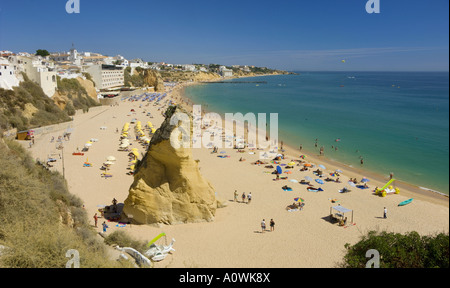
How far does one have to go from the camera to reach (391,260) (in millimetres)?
6133

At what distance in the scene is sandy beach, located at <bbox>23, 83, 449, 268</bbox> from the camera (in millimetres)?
9992

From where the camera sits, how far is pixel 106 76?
63.2 meters

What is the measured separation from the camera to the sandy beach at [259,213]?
9992mm

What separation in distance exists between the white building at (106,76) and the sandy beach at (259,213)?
128ft

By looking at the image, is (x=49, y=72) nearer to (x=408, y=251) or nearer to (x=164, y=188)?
(x=164, y=188)

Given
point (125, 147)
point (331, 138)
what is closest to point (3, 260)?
point (125, 147)

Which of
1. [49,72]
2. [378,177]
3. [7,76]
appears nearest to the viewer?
[378,177]

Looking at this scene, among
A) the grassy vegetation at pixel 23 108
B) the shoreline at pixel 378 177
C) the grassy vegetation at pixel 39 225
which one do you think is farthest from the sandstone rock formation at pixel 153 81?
the grassy vegetation at pixel 39 225

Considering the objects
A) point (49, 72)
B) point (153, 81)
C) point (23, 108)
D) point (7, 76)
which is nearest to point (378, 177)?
point (23, 108)

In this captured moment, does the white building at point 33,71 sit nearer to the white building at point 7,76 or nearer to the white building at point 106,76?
the white building at point 7,76

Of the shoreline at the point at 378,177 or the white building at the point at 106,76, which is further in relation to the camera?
the white building at the point at 106,76

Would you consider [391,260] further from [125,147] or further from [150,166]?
[125,147]

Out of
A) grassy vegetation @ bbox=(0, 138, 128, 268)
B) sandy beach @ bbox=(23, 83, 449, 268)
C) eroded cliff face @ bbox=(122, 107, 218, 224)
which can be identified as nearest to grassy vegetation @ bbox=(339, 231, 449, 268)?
sandy beach @ bbox=(23, 83, 449, 268)

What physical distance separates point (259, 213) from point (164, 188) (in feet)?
15.5
